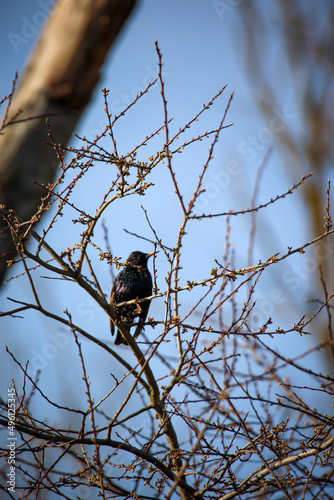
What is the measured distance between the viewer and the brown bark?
70.2 inches

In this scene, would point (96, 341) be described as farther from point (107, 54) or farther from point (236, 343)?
point (107, 54)

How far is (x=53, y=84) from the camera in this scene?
72.8 inches

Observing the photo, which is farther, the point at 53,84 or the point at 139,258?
the point at 139,258

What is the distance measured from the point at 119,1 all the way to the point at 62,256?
1578 mm

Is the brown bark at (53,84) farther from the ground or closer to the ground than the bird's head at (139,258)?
closer to the ground

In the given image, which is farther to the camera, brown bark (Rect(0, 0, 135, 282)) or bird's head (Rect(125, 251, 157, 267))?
bird's head (Rect(125, 251, 157, 267))

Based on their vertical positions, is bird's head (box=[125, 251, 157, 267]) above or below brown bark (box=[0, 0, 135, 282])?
above

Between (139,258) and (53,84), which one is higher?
(139,258)

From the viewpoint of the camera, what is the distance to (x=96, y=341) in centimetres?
295

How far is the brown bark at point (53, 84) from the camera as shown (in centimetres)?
178

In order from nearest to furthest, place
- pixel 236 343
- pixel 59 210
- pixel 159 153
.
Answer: pixel 159 153 < pixel 59 210 < pixel 236 343

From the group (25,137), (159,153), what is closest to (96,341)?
(159,153)

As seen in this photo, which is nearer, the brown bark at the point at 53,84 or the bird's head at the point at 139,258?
the brown bark at the point at 53,84

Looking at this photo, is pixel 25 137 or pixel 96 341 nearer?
pixel 25 137
